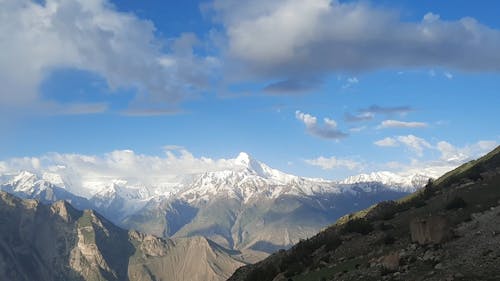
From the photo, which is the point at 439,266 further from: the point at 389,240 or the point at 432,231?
the point at 389,240

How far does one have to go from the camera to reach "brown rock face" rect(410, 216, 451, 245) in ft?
127

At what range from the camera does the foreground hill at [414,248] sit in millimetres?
33500

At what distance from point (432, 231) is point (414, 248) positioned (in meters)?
1.94

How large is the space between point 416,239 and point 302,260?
50.9ft

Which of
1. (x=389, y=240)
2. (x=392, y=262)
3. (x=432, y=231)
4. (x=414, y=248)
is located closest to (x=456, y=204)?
(x=389, y=240)

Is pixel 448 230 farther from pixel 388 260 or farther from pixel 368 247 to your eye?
pixel 368 247

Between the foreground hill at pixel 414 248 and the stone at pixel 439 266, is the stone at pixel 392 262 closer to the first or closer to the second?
the foreground hill at pixel 414 248

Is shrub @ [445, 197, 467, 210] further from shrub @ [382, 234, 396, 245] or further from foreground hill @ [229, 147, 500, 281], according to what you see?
shrub @ [382, 234, 396, 245]

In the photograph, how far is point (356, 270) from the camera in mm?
39562

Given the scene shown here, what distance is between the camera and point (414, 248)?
127ft

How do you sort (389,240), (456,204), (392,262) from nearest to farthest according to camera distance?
(392,262)
(389,240)
(456,204)

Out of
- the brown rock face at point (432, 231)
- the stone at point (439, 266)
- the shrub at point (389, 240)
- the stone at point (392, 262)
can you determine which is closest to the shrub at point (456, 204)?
the shrub at point (389, 240)

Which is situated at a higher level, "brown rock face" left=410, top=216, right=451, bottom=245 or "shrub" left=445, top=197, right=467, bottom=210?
"shrub" left=445, top=197, right=467, bottom=210

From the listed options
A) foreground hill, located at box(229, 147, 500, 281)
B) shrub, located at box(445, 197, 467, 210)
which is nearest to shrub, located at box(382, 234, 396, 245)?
foreground hill, located at box(229, 147, 500, 281)
